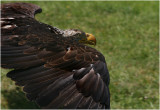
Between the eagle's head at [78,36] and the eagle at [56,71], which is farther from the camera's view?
the eagle's head at [78,36]

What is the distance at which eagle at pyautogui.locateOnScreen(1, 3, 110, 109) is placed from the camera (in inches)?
181

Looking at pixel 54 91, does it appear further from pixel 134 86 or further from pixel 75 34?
pixel 134 86

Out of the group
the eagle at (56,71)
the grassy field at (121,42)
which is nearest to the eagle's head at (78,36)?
the grassy field at (121,42)

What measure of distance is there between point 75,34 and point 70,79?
213 centimetres

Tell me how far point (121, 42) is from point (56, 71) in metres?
5.06

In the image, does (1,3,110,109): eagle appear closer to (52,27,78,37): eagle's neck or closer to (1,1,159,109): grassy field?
(52,27,78,37): eagle's neck

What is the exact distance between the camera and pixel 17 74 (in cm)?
471

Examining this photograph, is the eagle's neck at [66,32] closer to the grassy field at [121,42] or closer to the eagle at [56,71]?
the eagle at [56,71]

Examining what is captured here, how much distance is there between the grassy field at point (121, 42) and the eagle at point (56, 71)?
1423mm

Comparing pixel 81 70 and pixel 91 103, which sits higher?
pixel 81 70

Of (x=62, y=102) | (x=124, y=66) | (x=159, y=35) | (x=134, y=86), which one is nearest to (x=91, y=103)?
(x=62, y=102)

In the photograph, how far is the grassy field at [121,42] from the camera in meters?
6.93

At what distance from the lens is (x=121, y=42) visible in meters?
9.56

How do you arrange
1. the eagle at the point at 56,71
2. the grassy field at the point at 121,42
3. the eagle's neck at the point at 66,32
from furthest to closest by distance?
the grassy field at the point at 121,42
the eagle's neck at the point at 66,32
the eagle at the point at 56,71
